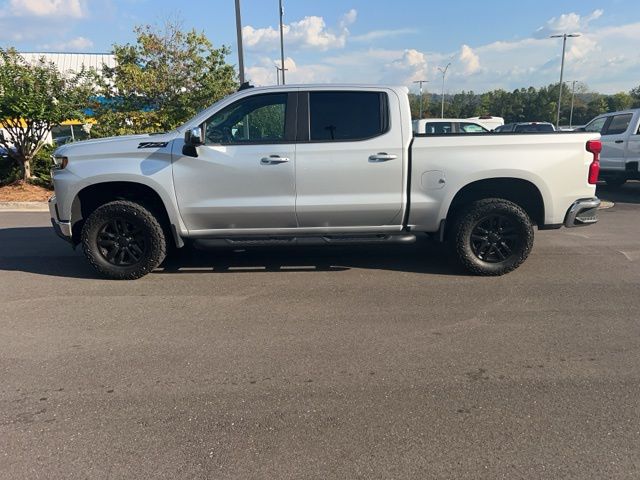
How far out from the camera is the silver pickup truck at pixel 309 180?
537 centimetres

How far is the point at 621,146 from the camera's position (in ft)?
39.7

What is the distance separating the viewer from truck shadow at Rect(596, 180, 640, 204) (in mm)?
11867

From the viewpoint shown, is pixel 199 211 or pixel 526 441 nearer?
pixel 526 441

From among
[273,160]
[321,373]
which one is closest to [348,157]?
[273,160]

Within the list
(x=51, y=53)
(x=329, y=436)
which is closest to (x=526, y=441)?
(x=329, y=436)

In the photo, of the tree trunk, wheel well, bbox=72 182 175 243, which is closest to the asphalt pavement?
wheel well, bbox=72 182 175 243

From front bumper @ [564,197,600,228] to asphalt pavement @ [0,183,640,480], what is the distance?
63 cm

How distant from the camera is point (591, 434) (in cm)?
281

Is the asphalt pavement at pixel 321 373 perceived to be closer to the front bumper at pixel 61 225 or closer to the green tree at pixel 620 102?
the front bumper at pixel 61 225

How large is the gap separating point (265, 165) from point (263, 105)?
2.29 ft

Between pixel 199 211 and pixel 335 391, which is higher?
pixel 199 211

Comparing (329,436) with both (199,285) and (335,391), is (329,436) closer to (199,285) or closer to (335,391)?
(335,391)

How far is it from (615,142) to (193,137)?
1116cm

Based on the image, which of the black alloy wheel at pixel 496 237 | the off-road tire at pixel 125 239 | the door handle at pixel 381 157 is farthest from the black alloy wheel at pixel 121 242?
the black alloy wheel at pixel 496 237
